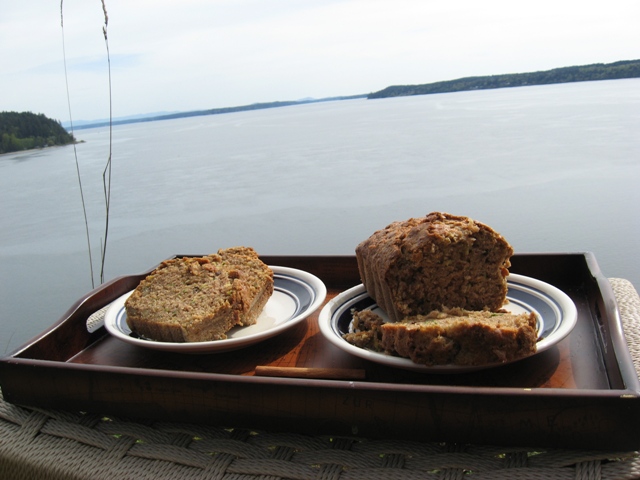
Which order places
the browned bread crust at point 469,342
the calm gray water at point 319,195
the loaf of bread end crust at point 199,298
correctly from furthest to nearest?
1. the calm gray water at point 319,195
2. the loaf of bread end crust at point 199,298
3. the browned bread crust at point 469,342

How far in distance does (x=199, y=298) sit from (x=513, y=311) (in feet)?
2.98

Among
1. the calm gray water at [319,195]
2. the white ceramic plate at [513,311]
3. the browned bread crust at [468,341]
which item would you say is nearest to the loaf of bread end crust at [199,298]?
the white ceramic plate at [513,311]

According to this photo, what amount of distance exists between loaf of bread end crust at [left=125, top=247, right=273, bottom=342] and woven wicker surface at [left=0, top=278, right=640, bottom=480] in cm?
29

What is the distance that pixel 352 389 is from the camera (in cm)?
114

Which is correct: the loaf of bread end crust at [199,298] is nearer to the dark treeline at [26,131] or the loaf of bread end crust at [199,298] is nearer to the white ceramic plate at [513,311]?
the white ceramic plate at [513,311]

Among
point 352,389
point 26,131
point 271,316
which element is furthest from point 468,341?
point 26,131

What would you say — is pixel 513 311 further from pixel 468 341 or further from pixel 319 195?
pixel 319 195

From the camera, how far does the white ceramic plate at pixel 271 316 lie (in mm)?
1499

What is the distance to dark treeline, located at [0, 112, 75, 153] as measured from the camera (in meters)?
4.38

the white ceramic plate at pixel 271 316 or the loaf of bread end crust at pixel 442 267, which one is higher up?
the loaf of bread end crust at pixel 442 267

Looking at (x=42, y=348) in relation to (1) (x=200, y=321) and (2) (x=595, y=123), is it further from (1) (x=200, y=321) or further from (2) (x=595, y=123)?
(2) (x=595, y=123)

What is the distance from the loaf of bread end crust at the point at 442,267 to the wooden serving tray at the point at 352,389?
0.22 meters

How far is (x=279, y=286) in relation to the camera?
1957 millimetres

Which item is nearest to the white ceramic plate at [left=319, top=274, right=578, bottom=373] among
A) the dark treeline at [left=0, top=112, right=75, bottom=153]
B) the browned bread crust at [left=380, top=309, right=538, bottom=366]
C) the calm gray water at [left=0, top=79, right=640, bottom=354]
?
the browned bread crust at [left=380, top=309, right=538, bottom=366]
